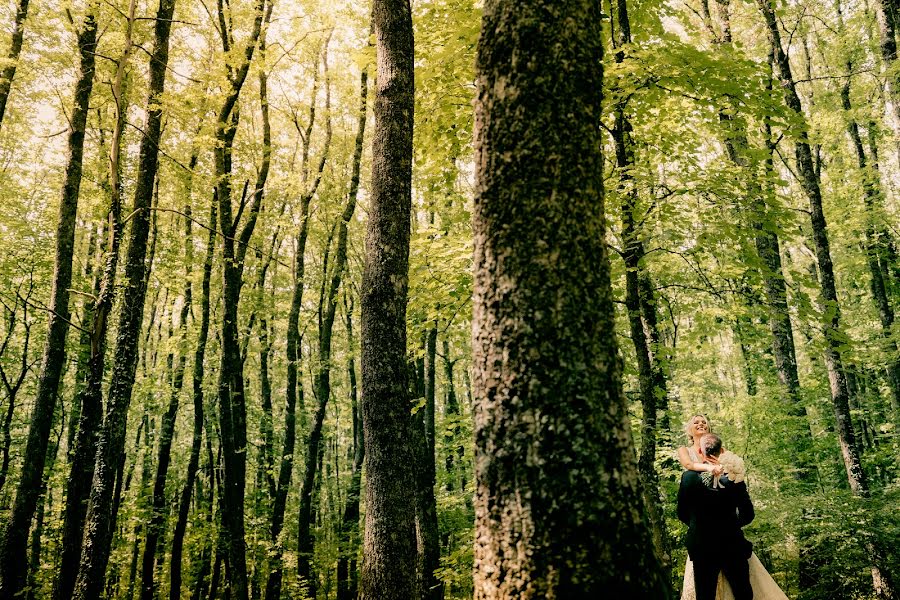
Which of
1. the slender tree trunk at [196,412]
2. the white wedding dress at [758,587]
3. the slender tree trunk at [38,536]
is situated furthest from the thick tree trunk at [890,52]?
the slender tree trunk at [38,536]

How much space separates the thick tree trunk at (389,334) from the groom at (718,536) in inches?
106

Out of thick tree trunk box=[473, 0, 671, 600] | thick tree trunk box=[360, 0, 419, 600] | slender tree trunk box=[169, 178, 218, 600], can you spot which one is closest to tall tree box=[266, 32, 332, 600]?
slender tree trunk box=[169, 178, 218, 600]

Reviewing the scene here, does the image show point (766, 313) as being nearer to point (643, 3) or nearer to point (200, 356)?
point (643, 3)

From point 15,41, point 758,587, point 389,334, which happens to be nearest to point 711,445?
point 758,587

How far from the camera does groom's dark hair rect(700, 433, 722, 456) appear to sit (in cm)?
488

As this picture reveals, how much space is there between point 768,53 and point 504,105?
15.8m

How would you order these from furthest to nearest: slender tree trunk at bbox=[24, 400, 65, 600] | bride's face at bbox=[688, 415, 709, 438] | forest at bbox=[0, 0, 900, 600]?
slender tree trunk at bbox=[24, 400, 65, 600] < bride's face at bbox=[688, 415, 709, 438] < forest at bbox=[0, 0, 900, 600]

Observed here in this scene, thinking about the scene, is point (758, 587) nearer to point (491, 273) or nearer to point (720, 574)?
point (720, 574)

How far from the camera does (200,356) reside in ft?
51.4

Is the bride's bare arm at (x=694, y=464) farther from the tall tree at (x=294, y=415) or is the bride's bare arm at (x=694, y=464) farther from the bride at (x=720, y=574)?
the tall tree at (x=294, y=415)

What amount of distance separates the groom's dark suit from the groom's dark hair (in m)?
0.25

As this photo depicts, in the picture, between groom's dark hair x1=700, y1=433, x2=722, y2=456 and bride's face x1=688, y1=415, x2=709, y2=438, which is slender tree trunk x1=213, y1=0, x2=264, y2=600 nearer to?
bride's face x1=688, y1=415, x2=709, y2=438

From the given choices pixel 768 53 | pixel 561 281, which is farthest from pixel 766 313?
pixel 768 53

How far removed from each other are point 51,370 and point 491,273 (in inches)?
435
